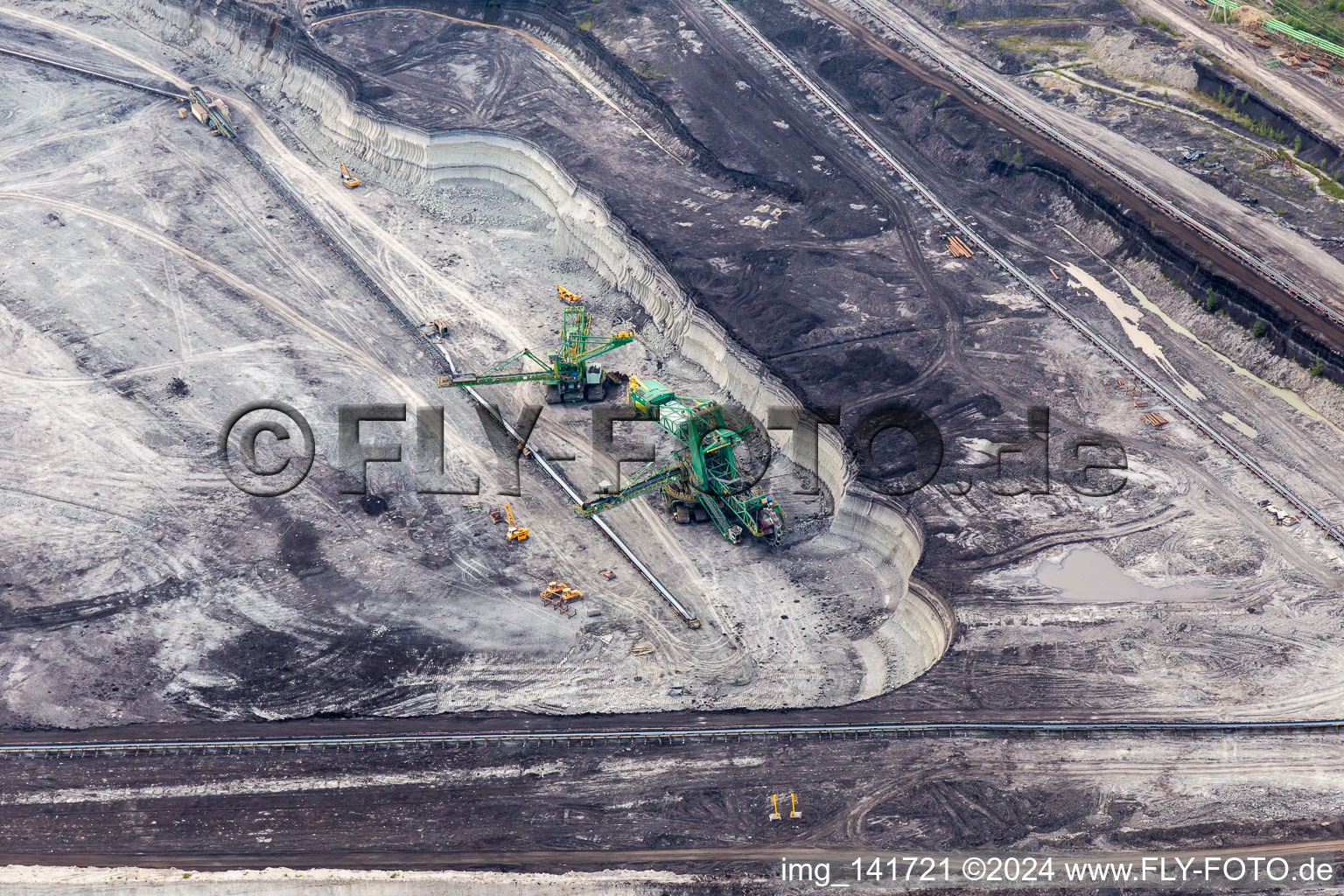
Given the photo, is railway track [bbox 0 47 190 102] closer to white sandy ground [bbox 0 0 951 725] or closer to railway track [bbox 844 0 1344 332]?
white sandy ground [bbox 0 0 951 725]

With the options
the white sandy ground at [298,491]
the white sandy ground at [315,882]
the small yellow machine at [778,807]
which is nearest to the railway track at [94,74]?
the white sandy ground at [298,491]

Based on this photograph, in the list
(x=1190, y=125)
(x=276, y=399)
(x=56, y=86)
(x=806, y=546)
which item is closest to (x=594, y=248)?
(x=276, y=399)

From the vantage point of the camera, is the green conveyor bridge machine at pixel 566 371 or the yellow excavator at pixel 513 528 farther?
the green conveyor bridge machine at pixel 566 371

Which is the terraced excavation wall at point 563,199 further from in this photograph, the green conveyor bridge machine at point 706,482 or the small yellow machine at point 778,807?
the small yellow machine at point 778,807

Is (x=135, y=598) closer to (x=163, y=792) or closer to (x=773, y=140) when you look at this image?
(x=163, y=792)

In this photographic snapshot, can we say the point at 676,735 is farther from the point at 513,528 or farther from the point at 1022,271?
the point at 1022,271

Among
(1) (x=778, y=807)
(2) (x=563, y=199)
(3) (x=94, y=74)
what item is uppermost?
(3) (x=94, y=74)

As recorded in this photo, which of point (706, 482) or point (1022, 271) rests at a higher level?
point (1022, 271)

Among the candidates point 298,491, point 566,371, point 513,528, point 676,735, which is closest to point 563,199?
point 566,371
